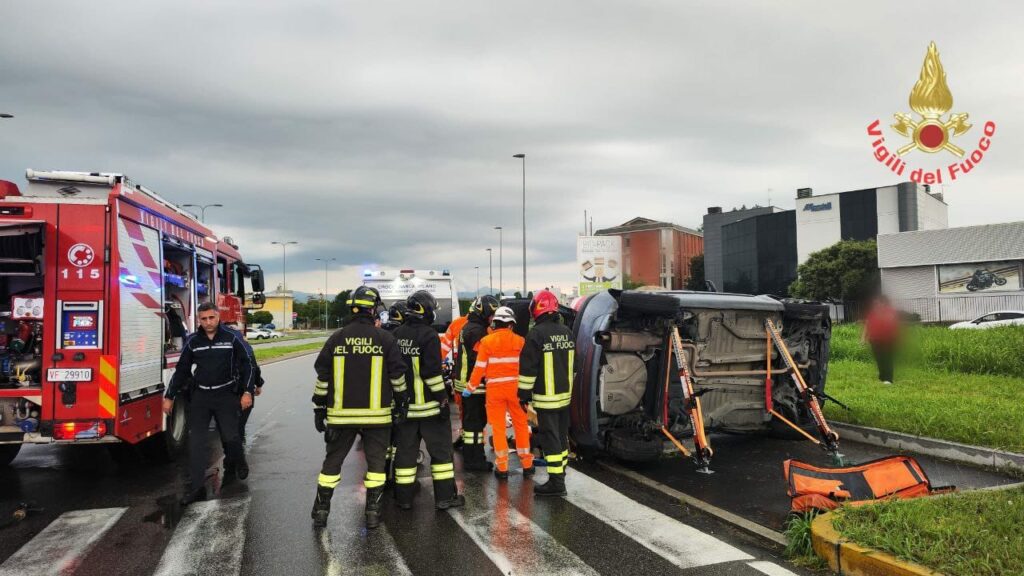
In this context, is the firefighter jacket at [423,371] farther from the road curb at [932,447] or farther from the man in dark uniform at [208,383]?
the road curb at [932,447]

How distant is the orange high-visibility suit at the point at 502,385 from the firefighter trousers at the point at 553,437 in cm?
47

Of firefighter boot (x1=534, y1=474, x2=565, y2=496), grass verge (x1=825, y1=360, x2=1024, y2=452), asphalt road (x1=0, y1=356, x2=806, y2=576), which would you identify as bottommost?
asphalt road (x1=0, y1=356, x2=806, y2=576)

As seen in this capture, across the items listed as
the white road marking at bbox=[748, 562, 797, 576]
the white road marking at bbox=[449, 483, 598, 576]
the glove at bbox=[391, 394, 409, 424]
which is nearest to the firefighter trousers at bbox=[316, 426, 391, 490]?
the glove at bbox=[391, 394, 409, 424]

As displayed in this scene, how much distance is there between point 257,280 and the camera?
1162cm

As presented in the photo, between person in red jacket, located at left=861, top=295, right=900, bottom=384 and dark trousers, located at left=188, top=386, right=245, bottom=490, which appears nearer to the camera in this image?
dark trousers, located at left=188, top=386, right=245, bottom=490

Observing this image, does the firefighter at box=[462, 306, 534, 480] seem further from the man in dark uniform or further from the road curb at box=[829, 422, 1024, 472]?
the road curb at box=[829, 422, 1024, 472]

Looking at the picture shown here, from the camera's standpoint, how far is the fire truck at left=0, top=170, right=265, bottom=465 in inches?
230

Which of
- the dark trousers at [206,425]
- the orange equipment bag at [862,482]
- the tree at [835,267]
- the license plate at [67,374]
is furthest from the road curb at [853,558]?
the tree at [835,267]

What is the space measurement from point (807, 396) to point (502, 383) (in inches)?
118

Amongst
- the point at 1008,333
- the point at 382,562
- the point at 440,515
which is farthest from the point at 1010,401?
the point at 382,562

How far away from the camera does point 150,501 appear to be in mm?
6016

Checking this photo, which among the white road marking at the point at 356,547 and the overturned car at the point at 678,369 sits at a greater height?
the overturned car at the point at 678,369

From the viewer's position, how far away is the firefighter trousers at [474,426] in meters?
7.15

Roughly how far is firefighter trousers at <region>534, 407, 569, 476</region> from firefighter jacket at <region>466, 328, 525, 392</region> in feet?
1.89
